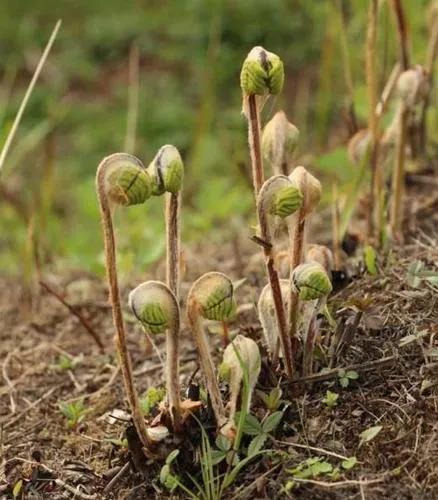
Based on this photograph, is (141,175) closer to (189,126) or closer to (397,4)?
(397,4)

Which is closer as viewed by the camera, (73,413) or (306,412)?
(306,412)

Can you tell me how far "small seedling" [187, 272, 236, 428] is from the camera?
Answer: 1.27 meters

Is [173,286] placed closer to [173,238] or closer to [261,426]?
[173,238]

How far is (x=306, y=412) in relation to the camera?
4.58 ft

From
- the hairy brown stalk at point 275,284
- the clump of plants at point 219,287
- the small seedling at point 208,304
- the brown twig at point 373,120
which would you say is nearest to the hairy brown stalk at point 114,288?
the clump of plants at point 219,287

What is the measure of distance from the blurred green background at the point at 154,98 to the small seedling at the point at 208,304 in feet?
3.03

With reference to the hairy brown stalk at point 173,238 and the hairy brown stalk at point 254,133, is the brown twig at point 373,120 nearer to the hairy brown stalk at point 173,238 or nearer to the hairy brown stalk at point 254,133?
the hairy brown stalk at point 254,133

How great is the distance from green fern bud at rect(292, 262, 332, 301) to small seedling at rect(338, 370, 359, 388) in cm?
17

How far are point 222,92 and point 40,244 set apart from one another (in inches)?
84.7

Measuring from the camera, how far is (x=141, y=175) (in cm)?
122

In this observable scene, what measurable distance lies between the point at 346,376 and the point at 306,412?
0.08m

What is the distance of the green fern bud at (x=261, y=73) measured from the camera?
1.26 metres

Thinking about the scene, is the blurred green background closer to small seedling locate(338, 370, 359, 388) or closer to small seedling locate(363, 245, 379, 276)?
small seedling locate(363, 245, 379, 276)

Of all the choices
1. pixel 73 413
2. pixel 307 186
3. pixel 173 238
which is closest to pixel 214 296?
pixel 173 238
